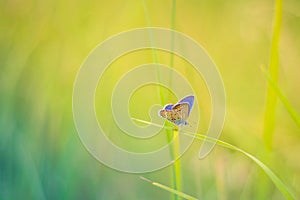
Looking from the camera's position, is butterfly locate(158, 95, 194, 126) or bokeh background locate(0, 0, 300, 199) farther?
bokeh background locate(0, 0, 300, 199)

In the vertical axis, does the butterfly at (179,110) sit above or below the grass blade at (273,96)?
below

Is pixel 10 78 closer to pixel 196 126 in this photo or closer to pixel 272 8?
pixel 196 126

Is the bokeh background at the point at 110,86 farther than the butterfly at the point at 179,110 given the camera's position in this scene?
Yes

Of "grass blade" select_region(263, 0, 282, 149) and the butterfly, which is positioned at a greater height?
"grass blade" select_region(263, 0, 282, 149)

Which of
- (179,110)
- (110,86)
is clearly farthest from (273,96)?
(110,86)

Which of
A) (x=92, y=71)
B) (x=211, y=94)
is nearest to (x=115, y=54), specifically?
(x=92, y=71)

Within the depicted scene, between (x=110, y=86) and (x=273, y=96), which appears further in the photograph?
(x=110, y=86)

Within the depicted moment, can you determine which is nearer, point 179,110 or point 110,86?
point 179,110

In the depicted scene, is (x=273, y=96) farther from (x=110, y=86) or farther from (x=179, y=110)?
(x=110, y=86)
